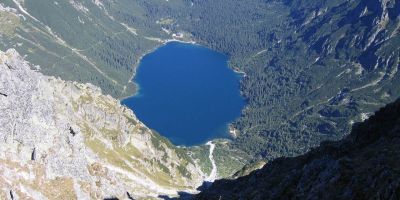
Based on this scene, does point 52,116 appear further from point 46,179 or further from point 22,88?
point 46,179

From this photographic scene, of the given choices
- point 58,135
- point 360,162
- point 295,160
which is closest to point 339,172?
point 360,162

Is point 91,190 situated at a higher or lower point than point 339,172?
higher

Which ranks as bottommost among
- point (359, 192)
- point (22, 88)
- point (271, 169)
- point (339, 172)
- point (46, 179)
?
point (359, 192)

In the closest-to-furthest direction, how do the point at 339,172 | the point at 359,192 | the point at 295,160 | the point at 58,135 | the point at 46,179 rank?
the point at 359,192
the point at 339,172
the point at 295,160
the point at 46,179
the point at 58,135

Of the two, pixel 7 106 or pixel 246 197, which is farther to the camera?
pixel 7 106

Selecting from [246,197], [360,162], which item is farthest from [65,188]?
[360,162]

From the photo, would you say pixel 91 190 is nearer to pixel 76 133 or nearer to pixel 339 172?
pixel 76 133

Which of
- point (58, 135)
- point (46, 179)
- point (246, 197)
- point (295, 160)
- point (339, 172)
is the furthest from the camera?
point (58, 135)
